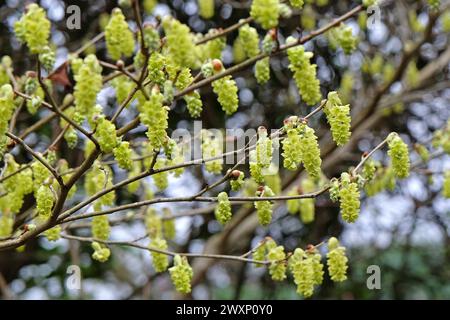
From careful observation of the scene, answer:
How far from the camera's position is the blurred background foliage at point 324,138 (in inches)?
180

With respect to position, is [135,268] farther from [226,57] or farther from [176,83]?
[176,83]

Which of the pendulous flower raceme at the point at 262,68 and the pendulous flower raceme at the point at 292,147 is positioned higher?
the pendulous flower raceme at the point at 262,68

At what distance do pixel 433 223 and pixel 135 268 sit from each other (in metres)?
3.01

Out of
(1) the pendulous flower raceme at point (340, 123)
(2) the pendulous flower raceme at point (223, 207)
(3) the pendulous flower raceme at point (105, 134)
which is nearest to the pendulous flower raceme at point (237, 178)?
(2) the pendulous flower raceme at point (223, 207)

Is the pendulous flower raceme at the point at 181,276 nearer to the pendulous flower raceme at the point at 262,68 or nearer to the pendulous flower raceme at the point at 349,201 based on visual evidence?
the pendulous flower raceme at the point at 349,201

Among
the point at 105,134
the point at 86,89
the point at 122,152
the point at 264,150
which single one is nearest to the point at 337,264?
the point at 264,150

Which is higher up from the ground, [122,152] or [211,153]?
[211,153]

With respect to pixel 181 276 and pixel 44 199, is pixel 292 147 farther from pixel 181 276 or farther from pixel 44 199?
pixel 44 199

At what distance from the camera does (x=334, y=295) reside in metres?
5.31

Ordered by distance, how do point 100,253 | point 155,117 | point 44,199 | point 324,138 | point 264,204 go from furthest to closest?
point 324,138 → point 100,253 → point 264,204 → point 44,199 → point 155,117

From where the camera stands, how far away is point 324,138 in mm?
4812

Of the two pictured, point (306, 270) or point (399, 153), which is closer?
point (399, 153)
